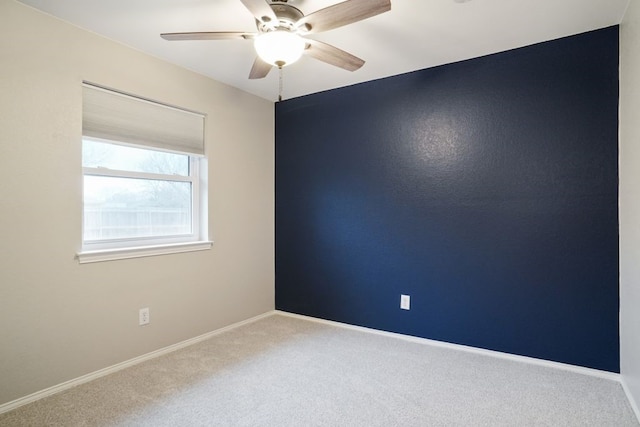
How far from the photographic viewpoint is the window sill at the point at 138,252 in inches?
91.1

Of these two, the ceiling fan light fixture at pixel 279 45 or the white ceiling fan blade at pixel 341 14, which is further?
the ceiling fan light fixture at pixel 279 45

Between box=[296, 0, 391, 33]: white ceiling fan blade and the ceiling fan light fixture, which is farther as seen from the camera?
the ceiling fan light fixture

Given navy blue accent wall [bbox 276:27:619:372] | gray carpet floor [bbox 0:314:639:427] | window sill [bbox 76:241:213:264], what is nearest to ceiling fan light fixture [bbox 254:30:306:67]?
navy blue accent wall [bbox 276:27:619:372]

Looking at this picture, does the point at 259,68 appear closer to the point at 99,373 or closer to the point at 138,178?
the point at 138,178

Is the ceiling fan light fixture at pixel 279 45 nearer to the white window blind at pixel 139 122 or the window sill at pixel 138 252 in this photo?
the white window blind at pixel 139 122

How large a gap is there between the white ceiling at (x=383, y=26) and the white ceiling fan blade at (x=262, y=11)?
1.15 feet

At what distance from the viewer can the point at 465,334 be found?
281cm

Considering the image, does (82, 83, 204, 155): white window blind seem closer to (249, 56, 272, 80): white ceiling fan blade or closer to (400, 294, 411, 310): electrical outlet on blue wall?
(249, 56, 272, 80): white ceiling fan blade

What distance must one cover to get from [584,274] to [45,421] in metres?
3.29

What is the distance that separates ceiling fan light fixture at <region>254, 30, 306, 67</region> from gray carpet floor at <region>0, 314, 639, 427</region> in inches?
73.0

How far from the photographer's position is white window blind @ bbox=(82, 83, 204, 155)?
238cm

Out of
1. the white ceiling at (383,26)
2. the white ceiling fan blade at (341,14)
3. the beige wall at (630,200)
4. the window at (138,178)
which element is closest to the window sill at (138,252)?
the window at (138,178)

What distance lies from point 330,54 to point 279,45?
→ 42 centimetres

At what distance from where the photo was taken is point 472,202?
9.16 feet
